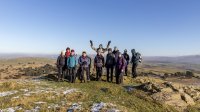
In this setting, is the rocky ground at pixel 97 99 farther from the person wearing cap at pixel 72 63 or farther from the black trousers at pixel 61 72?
the black trousers at pixel 61 72

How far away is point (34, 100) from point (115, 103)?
212 inches

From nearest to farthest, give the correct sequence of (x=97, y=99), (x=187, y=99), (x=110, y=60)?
(x=97, y=99) < (x=187, y=99) < (x=110, y=60)

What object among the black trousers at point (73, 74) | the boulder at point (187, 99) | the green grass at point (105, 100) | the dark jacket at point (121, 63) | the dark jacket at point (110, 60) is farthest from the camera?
the dark jacket at point (110, 60)

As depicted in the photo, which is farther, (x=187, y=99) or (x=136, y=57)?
(x=136, y=57)

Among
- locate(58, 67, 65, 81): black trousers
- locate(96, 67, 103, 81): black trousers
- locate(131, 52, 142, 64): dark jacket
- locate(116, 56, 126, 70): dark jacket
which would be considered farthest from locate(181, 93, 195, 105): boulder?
locate(58, 67, 65, 81): black trousers

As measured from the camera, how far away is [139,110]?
15.2 m

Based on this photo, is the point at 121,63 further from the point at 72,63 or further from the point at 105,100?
the point at 105,100

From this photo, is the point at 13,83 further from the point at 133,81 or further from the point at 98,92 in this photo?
the point at 133,81

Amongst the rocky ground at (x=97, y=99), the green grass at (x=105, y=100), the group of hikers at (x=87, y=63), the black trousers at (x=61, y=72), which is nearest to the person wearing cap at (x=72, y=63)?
the group of hikers at (x=87, y=63)

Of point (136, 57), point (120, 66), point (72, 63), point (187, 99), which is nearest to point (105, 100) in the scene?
point (187, 99)

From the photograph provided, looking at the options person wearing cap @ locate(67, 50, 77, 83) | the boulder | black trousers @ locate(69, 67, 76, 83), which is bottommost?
the boulder

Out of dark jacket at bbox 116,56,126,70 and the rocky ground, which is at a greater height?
dark jacket at bbox 116,56,126,70

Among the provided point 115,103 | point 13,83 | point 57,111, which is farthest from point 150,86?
point 13,83

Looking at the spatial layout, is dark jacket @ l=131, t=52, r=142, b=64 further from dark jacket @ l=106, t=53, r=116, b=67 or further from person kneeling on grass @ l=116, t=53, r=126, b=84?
person kneeling on grass @ l=116, t=53, r=126, b=84
